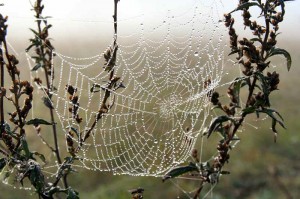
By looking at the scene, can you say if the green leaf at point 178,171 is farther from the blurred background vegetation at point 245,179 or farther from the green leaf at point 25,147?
the blurred background vegetation at point 245,179

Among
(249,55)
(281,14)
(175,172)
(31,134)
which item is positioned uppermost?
(281,14)

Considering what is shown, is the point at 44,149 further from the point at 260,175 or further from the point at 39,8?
the point at 39,8

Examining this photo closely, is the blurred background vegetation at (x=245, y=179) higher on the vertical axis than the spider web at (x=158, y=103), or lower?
lower

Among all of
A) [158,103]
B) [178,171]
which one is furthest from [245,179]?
[178,171]

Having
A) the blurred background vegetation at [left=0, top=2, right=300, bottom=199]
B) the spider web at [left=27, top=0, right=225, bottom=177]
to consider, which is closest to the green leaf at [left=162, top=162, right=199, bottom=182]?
the spider web at [left=27, top=0, right=225, bottom=177]

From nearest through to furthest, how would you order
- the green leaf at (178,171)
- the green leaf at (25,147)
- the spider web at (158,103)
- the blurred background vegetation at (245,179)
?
the green leaf at (25,147), the green leaf at (178,171), the spider web at (158,103), the blurred background vegetation at (245,179)

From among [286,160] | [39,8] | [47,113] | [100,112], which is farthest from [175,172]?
[47,113]

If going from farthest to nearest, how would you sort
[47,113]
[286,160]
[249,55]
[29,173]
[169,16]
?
[47,113] < [286,160] < [169,16] < [249,55] < [29,173]

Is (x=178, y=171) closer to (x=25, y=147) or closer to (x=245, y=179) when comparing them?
(x=25, y=147)

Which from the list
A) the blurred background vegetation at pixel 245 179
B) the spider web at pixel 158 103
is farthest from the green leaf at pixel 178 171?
the blurred background vegetation at pixel 245 179

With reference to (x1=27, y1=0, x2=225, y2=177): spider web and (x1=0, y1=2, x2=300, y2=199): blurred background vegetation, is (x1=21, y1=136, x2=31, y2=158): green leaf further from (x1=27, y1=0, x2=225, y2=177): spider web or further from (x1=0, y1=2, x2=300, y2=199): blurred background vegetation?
(x1=0, y1=2, x2=300, y2=199): blurred background vegetation

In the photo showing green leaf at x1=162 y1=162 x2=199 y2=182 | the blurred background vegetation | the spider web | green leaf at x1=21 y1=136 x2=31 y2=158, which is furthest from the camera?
the blurred background vegetation
